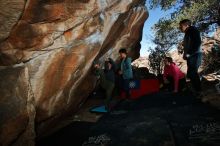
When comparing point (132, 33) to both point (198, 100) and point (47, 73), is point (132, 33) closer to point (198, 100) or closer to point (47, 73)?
point (198, 100)

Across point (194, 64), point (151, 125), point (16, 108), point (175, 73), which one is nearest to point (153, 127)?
point (151, 125)

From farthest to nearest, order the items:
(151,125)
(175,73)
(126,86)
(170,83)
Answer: (170,83) < (175,73) < (126,86) < (151,125)

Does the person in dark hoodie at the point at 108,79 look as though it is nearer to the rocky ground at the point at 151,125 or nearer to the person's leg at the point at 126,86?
the rocky ground at the point at 151,125

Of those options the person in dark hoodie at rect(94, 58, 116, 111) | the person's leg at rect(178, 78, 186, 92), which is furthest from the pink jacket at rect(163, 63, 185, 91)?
the person in dark hoodie at rect(94, 58, 116, 111)

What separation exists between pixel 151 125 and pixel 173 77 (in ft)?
12.5

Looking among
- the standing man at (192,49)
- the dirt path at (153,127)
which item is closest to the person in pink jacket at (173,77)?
the dirt path at (153,127)

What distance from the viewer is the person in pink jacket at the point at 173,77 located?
11195 millimetres

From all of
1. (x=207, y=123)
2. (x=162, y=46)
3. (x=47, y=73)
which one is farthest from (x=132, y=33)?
(x=207, y=123)

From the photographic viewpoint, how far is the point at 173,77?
11.3m

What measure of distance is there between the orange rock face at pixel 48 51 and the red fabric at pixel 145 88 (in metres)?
2.27

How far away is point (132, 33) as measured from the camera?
13.6 metres

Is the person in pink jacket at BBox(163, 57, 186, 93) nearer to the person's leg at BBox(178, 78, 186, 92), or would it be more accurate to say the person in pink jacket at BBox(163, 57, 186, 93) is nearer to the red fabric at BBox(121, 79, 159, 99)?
the person's leg at BBox(178, 78, 186, 92)

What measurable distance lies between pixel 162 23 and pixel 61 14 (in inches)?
304

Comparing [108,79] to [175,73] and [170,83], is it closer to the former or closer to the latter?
[175,73]
